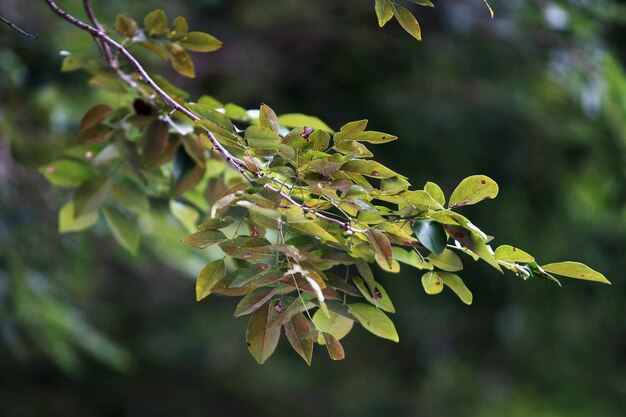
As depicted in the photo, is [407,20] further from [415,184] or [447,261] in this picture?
[415,184]

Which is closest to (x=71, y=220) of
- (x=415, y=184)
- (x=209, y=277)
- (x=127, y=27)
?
(x=127, y=27)

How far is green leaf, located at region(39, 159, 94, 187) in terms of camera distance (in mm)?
1220

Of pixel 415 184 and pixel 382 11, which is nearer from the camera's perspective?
pixel 382 11

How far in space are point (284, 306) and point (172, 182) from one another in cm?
50

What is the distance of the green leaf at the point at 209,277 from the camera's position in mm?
775

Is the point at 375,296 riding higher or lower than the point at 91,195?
higher

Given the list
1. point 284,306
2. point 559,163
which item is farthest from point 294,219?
point 559,163

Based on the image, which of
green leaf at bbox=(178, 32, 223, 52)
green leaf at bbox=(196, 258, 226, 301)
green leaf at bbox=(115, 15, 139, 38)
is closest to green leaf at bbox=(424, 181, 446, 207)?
green leaf at bbox=(196, 258, 226, 301)

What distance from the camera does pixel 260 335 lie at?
0.74 m

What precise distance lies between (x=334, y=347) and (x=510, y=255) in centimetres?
19

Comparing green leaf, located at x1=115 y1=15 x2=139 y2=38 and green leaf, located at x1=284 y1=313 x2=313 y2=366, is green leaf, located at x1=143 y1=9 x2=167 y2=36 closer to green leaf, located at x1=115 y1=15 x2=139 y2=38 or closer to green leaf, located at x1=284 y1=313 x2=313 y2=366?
green leaf, located at x1=115 y1=15 x2=139 y2=38

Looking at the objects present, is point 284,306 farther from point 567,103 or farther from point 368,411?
point 368,411

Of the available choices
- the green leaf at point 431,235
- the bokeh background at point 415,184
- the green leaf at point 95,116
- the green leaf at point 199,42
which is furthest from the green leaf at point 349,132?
the bokeh background at point 415,184

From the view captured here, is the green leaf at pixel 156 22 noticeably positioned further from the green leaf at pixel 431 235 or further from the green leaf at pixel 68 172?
the green leaf at pixel 431 235
